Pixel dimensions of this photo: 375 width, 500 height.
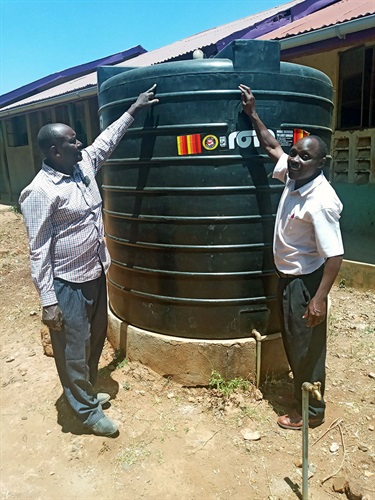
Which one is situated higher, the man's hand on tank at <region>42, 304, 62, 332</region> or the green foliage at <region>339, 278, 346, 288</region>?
the man's hand on tank at <region>42, 304, 62, 332</region>

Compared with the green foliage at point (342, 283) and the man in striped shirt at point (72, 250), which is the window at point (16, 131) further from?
the man in striped shirt at point (72, 250)

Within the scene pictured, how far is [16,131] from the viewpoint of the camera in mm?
14992

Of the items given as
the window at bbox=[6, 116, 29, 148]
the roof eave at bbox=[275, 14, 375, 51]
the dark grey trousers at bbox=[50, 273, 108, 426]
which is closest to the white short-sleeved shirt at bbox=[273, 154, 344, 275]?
the dark grey trousers at bbox=[50, 273, 108, 426]

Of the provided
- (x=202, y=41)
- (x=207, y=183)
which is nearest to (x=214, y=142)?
(x=207, y=183)

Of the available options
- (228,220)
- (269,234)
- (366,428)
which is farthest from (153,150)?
(366,428)

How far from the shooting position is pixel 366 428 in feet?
9.15

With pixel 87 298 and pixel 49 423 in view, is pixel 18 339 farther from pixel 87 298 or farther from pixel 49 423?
pixel 87 298

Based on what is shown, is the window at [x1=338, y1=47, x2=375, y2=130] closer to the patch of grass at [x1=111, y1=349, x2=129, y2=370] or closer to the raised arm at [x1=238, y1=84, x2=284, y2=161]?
the raised arm at [x1=238, y1=84, x2=284, y2=161]

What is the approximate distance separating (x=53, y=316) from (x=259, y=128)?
5.99 feet

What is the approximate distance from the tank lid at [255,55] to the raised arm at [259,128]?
6.3 inches

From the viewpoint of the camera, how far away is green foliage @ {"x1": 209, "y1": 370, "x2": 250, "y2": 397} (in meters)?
3.16

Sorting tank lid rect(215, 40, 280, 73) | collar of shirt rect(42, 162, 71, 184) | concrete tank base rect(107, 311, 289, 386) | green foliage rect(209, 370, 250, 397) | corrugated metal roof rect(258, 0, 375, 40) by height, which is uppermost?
corrugated metal roof rect(258, 0, 375, 40)

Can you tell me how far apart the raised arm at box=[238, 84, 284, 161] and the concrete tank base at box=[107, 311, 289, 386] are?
1.38m

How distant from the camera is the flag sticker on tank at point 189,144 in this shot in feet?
9.49
